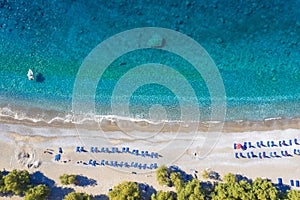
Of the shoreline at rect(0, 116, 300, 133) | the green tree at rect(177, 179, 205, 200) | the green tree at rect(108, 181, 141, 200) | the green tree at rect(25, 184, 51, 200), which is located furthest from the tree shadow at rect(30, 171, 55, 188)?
the green tree at rect(177, 179, 205, 200)

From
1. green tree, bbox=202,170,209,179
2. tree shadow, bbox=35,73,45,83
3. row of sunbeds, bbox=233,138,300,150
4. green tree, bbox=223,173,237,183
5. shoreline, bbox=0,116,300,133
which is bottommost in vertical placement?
green tree, bbox=223,173,237,183

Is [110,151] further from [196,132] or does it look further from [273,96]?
[273,96]

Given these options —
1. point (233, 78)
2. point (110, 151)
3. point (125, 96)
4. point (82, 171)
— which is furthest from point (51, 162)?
point (233, 78)

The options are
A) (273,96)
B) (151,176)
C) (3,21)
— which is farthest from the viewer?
(3,21)

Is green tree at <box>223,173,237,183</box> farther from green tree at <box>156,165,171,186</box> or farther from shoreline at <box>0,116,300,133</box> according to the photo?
green tree at <box>156,165,171,186</box>

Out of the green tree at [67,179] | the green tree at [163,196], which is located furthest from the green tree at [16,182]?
the green tree at [163,196]

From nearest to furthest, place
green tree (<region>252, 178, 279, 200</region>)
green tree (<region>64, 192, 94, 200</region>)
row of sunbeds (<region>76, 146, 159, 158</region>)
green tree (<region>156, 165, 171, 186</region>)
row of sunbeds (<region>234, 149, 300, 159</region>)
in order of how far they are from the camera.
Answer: green tree (<region>252, 178, 279, 200</region>)
green tree (<region>64, 192, 94, 200</region>)
green tree (<region>156, 165, 171, 186</region>)
row of sunbeds (<region>234, 149, 300, 159</region>)
row of sunbeds (<region>76, 146, 159, 158</region>)

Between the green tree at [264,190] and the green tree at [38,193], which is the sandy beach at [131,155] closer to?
the green tree at [38,193]
